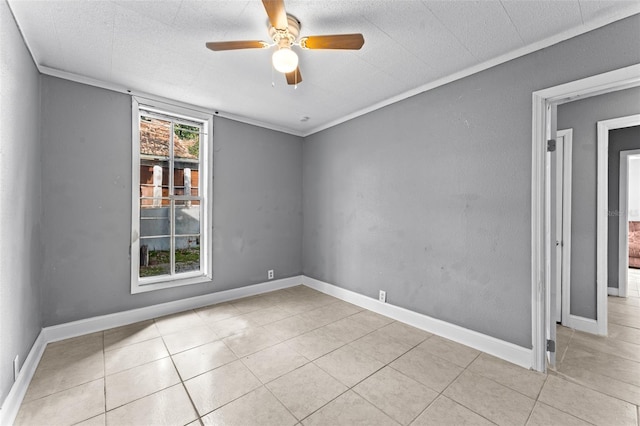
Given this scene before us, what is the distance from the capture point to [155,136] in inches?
142

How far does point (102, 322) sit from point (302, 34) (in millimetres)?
3314

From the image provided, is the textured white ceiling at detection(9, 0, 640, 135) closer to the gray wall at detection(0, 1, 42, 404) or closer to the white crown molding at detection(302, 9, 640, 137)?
the white crown molding at detection(302, 9, 640, 137)

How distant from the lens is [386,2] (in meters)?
1.65

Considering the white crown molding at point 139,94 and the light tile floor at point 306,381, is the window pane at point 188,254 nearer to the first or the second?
the light tile floor at point 306,381

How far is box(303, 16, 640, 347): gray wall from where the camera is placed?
2125 millimetres

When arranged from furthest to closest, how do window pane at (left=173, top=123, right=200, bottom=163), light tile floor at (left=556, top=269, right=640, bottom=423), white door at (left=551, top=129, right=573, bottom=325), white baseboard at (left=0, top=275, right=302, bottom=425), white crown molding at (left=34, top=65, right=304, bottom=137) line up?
1. window pane at (left=173, top=123, right=200, bottom=163)
2. white door at (left=551, top=129, right=573, bottom=325)
3. white crown molding at (left=34, top=65, right=304, bottom=137)
4. light tile floor at (left=556, top=269, right=640, bottom=423)
5. white baseboard at (left=0, top=275, right=302, bottom=425)

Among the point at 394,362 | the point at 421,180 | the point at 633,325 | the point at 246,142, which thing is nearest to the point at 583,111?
the point at 421,180

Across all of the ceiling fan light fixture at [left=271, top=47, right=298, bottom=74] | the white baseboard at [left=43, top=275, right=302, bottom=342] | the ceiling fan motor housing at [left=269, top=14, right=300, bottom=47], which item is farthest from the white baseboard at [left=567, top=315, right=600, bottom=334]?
the ceiling fan motor housing at [left=269, top=14, right=300, bottom=47]

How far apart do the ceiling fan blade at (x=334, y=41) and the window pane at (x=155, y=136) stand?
2.39 metres

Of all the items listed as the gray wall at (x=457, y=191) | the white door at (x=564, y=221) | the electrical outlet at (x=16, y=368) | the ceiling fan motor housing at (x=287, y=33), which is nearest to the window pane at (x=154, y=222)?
the electrical outlet at (x=16, y=368)

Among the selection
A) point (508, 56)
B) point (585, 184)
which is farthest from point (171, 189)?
point (585, 184)

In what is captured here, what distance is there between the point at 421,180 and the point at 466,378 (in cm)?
181

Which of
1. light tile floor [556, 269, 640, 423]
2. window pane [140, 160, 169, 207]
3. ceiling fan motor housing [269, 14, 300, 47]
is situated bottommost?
light tile floor [556, 269, 640, 423]

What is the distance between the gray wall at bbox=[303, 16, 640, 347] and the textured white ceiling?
217mm
